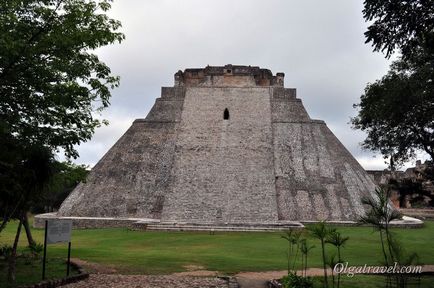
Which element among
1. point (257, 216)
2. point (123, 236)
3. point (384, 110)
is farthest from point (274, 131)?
point (384, 110)

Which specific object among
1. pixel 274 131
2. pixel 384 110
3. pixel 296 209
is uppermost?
pixel 274 131

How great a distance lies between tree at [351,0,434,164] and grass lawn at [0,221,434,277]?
276 cm

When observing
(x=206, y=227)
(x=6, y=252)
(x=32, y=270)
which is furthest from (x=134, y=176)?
(x=32, y=270)

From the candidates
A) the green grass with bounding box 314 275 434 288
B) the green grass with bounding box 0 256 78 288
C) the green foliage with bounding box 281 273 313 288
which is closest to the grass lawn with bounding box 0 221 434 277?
the green grass with bounding box 0 256 78 288

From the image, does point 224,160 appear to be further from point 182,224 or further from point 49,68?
point 49,68

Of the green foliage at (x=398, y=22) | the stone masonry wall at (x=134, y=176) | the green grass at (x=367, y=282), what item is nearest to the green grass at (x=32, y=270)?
the green grass at (x=367, y=282)

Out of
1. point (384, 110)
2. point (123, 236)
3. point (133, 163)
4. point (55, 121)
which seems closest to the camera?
point (55, 121)

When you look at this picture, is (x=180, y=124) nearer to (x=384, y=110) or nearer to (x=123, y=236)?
(x=123, y=236)

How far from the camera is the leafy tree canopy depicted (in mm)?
7141

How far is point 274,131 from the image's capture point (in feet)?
88.0

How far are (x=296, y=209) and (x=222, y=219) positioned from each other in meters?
3.38

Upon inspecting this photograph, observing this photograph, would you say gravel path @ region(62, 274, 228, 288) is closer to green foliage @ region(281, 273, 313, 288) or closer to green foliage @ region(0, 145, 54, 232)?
green foliage @ region(281, 273, 313, 288)

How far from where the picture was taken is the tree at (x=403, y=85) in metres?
7.45

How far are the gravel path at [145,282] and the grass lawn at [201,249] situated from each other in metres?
0.69
